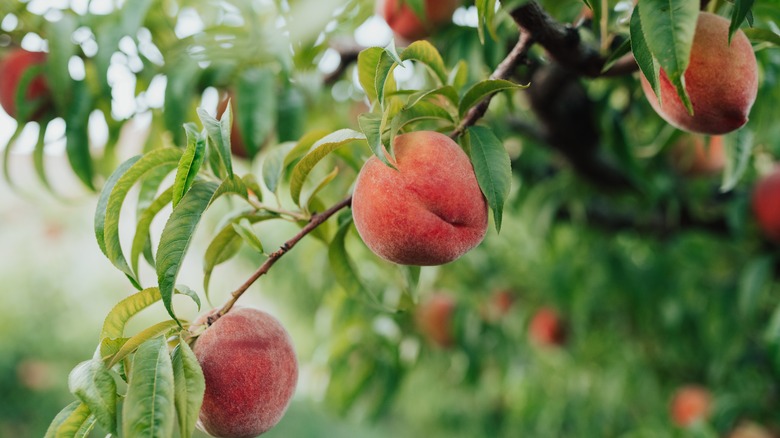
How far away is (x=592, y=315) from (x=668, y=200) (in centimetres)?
58

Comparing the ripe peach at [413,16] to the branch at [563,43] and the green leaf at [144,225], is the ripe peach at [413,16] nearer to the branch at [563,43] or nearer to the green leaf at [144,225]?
A: the branch at [563,43]

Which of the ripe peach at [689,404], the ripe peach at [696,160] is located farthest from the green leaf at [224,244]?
the ripe peach at [689,404]

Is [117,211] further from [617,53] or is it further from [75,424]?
[617,53]

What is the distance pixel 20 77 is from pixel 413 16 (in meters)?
0.60

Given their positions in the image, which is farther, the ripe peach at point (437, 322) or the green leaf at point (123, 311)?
the ripe peach at point (437, 322)

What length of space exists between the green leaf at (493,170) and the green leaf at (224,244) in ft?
0.68

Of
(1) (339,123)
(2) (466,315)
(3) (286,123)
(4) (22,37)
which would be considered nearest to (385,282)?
(2) (466,315)

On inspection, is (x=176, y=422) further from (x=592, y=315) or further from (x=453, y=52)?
(x=592, y=315)

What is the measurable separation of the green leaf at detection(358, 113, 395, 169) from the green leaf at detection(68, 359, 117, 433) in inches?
9.9

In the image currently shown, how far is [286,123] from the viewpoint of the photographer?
39.8 inches

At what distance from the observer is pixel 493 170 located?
0.53 m

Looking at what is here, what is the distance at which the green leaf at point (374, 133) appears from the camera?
0.48m

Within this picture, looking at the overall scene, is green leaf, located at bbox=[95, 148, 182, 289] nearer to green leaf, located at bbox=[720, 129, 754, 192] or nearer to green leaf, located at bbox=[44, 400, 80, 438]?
green leaf, located at bbox=[44, 400, 80, 438]

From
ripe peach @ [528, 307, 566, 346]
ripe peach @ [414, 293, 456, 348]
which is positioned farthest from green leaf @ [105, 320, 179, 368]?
ripe peach @ [528, 307, 566, 346]
